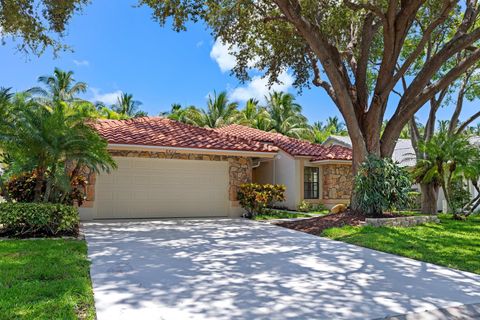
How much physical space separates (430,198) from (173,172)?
10.1 metres

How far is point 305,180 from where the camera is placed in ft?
58.9

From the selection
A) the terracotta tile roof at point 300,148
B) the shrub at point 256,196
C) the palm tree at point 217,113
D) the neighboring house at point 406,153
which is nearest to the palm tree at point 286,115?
the palm tree at point 217,113

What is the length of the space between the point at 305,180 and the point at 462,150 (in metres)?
6.51

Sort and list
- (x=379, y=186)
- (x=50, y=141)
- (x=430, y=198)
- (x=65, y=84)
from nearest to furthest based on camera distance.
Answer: (x=50, y=141) → (x=379, y=186) → (x=430, y=198) → (x=65, y=84)

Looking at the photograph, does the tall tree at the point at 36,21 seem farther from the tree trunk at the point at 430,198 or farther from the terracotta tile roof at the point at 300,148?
the tree trunk at the point at 430,198

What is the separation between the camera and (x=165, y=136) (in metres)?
14.4

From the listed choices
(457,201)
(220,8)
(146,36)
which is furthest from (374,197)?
(146,36)

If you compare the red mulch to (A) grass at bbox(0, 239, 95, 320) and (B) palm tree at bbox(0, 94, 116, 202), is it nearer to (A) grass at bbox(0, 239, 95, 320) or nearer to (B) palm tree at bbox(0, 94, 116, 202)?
(B) palm tree at bbox(0, 94, 116, 202)

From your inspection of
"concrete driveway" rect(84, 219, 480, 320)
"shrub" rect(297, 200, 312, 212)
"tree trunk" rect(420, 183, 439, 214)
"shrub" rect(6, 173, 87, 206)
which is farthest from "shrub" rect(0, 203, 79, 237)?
"tree trunk" rect(420, 183, 439, 214)

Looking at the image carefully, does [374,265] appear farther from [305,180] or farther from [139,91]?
[139,91]

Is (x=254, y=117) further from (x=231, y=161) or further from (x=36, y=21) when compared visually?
(x=36, y=21)

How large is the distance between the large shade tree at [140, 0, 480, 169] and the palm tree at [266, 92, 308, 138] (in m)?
17.5

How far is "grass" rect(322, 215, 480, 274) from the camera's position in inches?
285

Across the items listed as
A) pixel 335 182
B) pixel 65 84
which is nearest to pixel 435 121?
pixel 335 182
